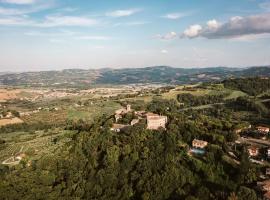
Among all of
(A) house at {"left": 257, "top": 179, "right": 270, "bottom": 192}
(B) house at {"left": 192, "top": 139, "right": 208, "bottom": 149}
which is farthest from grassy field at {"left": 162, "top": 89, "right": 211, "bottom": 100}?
(A) house at {"left": 257, "top": 179, "right": 270, "bottom": 192}

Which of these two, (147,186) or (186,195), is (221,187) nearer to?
(186,195)

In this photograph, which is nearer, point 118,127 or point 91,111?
point 118,127

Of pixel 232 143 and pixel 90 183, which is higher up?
pixel 232 143

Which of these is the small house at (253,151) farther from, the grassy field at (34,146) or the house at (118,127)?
the grassy field at (34,146)

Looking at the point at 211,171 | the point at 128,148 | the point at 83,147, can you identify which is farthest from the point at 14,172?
the point at 211,171

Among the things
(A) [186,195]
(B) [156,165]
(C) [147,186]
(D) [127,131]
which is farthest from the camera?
(D) [127,131]

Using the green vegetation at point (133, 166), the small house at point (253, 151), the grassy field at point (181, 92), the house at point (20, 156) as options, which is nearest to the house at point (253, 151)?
the small house at point (253, 151)

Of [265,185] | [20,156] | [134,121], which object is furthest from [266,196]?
[20,156]

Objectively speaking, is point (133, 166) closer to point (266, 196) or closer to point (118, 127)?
point (118, 127)
